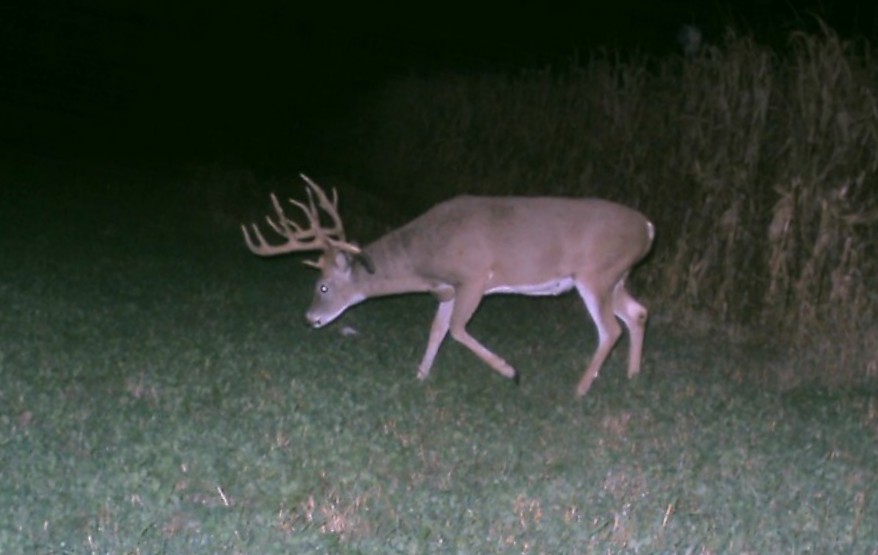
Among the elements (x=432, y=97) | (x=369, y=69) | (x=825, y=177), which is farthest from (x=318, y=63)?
(x=825, y=177)

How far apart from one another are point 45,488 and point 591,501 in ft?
8.61

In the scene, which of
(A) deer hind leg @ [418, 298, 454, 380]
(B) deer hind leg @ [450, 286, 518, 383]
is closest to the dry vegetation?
(B) deer hind leg @ [450, 286, 518, 383]

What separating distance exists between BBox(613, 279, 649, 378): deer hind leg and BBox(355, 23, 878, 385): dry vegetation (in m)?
1.41

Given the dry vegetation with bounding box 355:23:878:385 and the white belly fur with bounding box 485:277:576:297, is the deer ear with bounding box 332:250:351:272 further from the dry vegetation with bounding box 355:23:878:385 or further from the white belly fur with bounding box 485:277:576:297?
the dry vegetation with bounding box 355:23:878:385

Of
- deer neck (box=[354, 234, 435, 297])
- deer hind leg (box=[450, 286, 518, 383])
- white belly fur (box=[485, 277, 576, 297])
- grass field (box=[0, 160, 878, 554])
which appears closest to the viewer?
grass field (box=[0, 160, 878, 554])

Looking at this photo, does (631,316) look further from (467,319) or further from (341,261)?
(341,261)

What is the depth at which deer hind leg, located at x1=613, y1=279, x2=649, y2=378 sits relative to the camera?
11164 millimetres

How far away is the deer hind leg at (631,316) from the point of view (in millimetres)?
11164

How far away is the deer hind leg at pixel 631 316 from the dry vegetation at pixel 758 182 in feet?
4.64

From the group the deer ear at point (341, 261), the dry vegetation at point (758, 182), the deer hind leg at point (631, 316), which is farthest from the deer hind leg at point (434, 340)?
the dry vegetation at point (758, 182)

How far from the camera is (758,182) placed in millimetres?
14047

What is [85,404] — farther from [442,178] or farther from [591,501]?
[442,178]

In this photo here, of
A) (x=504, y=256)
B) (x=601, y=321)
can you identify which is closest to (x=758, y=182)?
(x=601, y=321)

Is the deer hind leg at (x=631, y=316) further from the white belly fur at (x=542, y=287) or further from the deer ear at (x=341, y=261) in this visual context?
the deer ear at (x=341, y=261)
